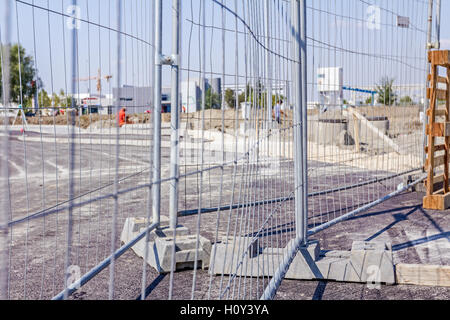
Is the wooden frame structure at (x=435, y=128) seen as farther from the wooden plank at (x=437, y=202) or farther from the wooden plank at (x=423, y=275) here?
the wooden plank at (x=423, y=275)

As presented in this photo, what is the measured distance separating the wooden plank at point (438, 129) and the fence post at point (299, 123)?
10.4 ft

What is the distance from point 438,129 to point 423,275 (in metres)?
3.27

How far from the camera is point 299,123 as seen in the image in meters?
4.55

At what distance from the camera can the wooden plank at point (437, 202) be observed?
731 centimetres

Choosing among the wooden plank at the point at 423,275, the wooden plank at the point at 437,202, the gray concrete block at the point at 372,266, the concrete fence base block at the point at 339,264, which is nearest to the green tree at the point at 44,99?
the concrete fence base block at the point at 339,264

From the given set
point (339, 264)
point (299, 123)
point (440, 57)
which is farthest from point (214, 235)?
point (440, 57)

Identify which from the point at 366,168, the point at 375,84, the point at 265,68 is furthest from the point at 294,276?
the point at 366,168

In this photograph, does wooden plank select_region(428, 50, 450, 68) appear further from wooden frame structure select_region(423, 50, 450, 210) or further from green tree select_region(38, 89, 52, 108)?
green tree select_region(38, 89, 52, 108)

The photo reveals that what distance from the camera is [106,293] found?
13.7 ft

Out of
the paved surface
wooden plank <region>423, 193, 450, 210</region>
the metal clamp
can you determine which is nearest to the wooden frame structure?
wooden plank <region>423, 193, 450, 210</region>

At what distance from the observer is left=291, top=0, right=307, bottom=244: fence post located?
4523 mm

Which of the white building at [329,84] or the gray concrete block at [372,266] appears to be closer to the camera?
Answer: the gray concrete block at [372,266]

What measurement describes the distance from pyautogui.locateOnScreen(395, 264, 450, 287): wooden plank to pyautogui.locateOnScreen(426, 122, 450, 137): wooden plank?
10.5 ft
